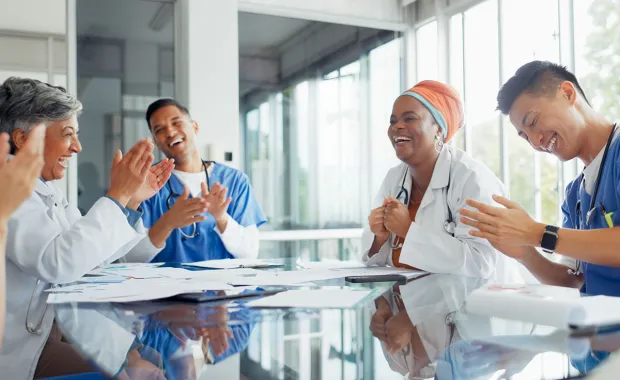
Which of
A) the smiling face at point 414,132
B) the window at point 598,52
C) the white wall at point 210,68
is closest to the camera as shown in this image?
the smiling face at point 414,132

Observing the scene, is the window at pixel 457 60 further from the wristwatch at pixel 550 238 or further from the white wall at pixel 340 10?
the wristwatch at pixel 550 238

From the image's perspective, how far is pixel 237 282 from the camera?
1.46m

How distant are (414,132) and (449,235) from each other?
49 centimetres

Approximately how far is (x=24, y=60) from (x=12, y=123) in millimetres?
2274

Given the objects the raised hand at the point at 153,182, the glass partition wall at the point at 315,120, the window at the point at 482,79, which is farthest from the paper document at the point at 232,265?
the window at the point at 482,79

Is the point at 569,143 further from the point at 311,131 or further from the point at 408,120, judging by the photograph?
the point at 311,131

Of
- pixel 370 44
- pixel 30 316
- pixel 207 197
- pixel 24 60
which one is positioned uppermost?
pixel 370 44

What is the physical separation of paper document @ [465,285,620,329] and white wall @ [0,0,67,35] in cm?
357

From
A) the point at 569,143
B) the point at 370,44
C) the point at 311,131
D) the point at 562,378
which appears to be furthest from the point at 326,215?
the point at 562,378

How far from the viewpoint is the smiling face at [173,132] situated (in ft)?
8.79

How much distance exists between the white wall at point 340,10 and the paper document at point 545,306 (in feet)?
12.4

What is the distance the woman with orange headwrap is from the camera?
5.86 ft

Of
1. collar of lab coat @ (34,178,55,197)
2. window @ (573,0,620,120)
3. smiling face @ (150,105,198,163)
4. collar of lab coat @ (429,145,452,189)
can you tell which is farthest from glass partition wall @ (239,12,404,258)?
collar of lab coat @ (34,178,55,197)

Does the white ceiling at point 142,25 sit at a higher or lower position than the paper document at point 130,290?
higher
